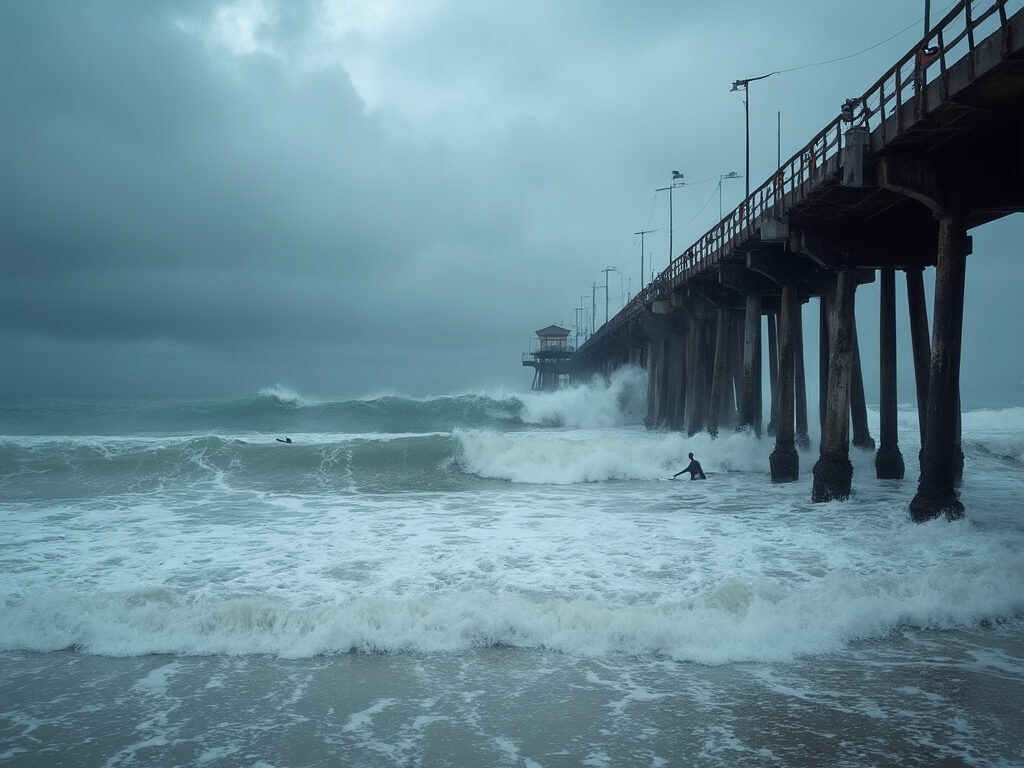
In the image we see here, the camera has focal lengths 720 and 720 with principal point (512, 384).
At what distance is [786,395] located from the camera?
53.6 feet

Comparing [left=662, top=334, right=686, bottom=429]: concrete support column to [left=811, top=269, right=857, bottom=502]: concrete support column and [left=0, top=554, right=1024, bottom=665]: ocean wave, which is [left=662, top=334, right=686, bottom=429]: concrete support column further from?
[left=0, top=554, right=1024, bottom=665]: ocean wave

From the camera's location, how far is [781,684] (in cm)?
578

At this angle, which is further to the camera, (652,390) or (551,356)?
(551,356)

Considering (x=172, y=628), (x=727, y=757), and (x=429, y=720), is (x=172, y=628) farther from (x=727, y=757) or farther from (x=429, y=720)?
(x=727, y=757)

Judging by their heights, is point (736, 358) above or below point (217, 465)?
above

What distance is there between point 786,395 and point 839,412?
8.33 ft

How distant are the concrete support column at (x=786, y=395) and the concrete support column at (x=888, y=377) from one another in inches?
72.1

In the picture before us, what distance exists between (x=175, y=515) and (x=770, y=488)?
12.8 m

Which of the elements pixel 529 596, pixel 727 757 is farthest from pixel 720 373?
pixel 727 757

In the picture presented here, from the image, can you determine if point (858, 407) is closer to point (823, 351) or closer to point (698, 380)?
point (823, 351)

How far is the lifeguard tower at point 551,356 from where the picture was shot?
80.9 metres

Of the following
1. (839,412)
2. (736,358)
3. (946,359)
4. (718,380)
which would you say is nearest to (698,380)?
(736,358)

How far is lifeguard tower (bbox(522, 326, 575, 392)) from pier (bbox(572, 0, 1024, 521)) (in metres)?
56.3

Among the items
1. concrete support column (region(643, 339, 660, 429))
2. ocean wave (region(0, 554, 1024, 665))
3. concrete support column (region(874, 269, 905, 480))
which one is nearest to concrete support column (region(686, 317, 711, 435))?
concrete support column (region(643, 339, 660, 429))
